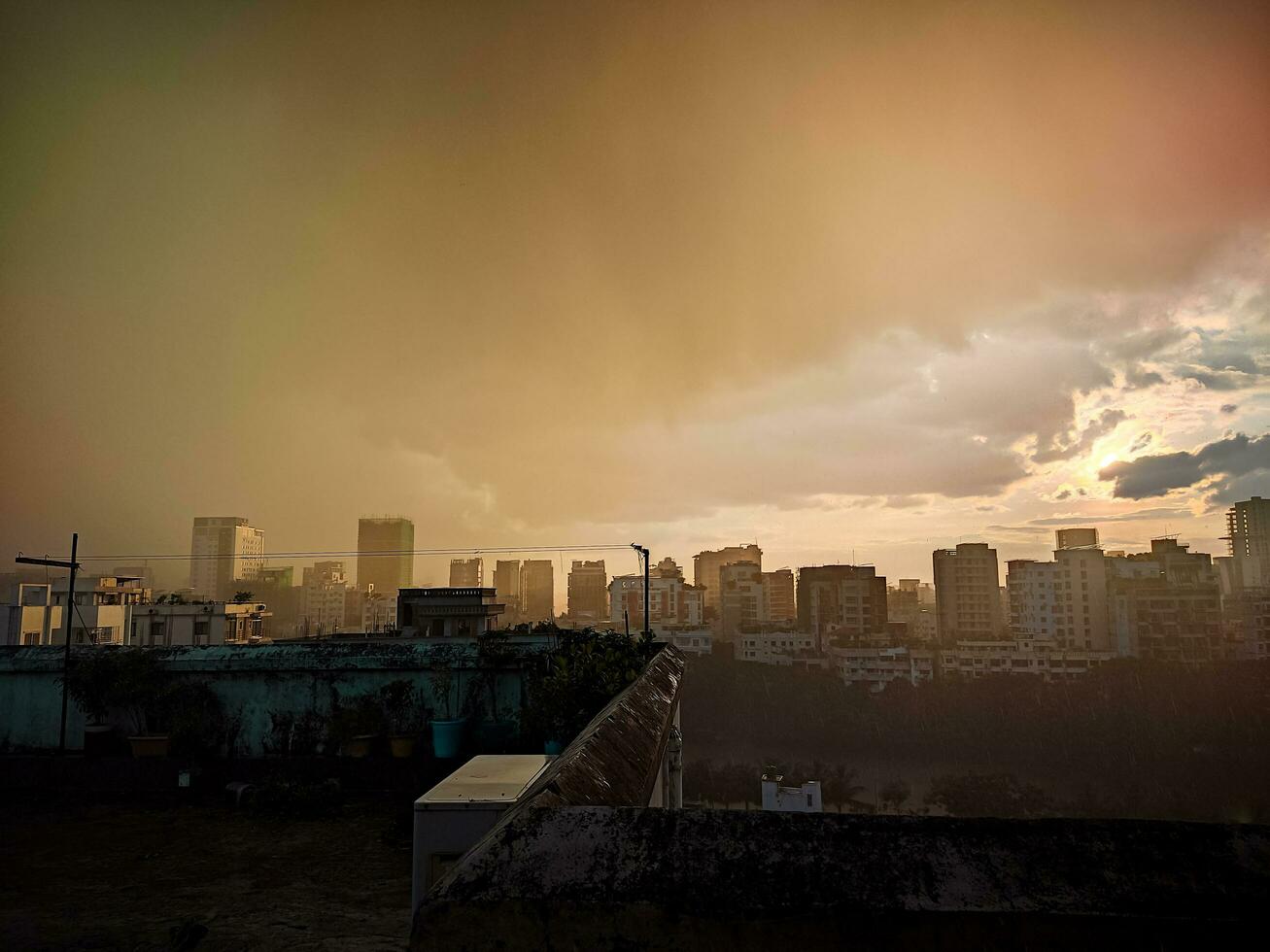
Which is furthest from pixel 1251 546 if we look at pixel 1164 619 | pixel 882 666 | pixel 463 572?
pixel 463 572

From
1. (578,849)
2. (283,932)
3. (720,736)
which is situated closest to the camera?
(578,849)

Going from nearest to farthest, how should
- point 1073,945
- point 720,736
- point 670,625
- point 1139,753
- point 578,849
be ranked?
point 1073,945 < point 578,849 < point 1139,753 < point 720,736 < point 670,625

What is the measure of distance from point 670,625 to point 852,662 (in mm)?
33899

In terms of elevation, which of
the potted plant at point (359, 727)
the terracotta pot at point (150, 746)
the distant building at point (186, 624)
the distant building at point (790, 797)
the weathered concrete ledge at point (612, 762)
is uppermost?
the weathered concrete ledge at point (612, 762)

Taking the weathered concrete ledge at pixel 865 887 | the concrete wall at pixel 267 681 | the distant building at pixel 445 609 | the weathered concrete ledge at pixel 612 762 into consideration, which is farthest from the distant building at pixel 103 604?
the weathered concrete ledge at pixel 865 887

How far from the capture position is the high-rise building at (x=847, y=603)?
10800 centimetres

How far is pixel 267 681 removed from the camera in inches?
332

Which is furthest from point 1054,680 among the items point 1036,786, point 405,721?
point 405,721

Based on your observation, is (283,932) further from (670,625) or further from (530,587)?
(530,587)

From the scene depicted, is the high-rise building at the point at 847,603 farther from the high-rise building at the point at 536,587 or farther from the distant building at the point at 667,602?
the high-rise building at the point at 536,587

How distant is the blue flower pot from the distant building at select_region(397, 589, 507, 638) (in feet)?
78.3

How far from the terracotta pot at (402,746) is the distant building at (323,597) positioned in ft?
494

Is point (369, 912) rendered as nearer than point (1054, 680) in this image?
Yes

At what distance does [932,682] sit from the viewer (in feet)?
279
